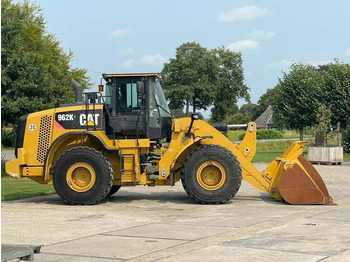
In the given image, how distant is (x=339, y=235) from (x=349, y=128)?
3475cm

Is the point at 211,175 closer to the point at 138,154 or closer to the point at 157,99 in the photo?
the point at 138,154

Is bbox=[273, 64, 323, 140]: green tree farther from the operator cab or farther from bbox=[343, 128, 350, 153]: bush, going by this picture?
the operator cab

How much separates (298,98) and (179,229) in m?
39.0

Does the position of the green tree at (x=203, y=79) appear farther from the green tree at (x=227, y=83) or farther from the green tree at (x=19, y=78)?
the green tree at (x=19, y=78)

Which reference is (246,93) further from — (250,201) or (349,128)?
(250,201)

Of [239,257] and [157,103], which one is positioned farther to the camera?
[157,103]

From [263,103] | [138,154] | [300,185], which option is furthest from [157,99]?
[263,103]

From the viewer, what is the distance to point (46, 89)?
28016 millimetres

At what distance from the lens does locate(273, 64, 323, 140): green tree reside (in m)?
47.1

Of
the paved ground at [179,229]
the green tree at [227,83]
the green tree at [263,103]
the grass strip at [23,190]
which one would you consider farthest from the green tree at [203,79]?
the paved ground at [179,229]

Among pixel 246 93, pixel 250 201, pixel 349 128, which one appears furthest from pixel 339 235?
pixel 246 93

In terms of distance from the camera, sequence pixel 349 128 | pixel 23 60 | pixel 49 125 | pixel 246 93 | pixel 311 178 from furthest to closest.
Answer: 1. pixel 246 93
2. pixel 349 128
3. pixel 23 60
4. pixel 49 125
5. pixel 311 178

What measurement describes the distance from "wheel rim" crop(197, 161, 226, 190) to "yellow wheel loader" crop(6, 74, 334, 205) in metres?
0.02

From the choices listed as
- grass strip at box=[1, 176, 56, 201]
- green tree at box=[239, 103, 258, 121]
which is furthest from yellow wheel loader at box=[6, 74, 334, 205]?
green tree at box=[239, 103, 258, 121]
